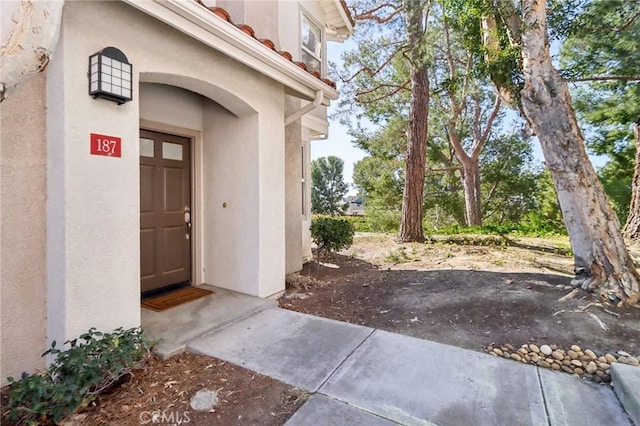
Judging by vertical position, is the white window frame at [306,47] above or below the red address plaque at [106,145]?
above

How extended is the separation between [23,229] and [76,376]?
4.35 ft

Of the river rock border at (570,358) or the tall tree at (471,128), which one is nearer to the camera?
the river rock border at (570,358)

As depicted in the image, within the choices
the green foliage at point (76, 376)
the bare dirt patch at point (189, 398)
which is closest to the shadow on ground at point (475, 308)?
the bare dirt patch at point (189, 398)

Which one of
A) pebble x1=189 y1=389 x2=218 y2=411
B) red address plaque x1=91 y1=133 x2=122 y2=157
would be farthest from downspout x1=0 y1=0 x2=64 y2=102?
pebble x1=189 y1=389 x2=218 y2=411

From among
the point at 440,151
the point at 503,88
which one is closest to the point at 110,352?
the point at 503,88

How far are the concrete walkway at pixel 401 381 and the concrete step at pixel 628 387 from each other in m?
0.06

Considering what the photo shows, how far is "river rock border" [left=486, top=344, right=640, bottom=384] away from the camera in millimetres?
2980

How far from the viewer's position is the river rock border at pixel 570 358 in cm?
298

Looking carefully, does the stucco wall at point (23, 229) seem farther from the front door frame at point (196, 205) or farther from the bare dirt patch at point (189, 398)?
the front door frame at point (196, 205)

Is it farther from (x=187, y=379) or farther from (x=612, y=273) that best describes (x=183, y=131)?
(x=612, y=273)

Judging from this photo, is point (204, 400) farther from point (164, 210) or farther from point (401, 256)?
point (401, 256)

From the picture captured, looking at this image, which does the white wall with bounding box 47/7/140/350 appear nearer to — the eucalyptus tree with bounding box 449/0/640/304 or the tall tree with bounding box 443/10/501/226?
the eucalyptus tree with bounding box 449/0/640/304

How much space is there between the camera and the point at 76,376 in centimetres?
234

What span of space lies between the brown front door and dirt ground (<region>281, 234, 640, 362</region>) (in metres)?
1.83
